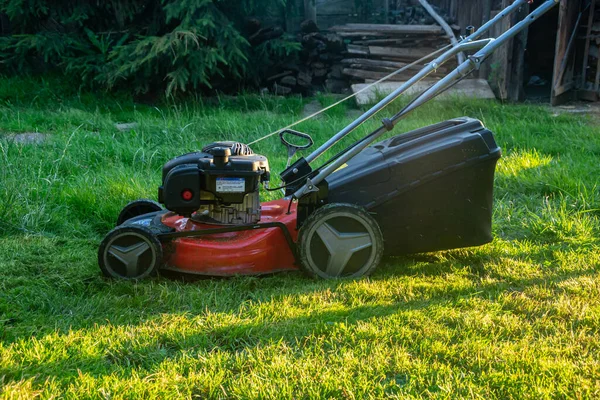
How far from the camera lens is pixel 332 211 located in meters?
2.91

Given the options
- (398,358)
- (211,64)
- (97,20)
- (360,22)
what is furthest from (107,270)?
(360,22)

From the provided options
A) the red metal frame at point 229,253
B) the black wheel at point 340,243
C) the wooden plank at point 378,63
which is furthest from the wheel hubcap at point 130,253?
the wooden plank at point 378,63

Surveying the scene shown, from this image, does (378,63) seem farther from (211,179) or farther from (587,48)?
(211,179)

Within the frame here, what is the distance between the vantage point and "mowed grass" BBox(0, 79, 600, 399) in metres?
2.12

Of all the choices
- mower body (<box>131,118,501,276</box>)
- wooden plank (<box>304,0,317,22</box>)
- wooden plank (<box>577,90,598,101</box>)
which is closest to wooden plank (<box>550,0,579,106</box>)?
wooden plank (<box>577,90,598,101</box>)

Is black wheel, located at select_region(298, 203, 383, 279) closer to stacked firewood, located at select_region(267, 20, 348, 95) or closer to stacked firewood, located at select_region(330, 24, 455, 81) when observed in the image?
stacked firewood, located at select_region(330, 24, 455, 81)

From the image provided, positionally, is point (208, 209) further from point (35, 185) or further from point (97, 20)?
point (97, 20)

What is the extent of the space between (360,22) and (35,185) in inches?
307

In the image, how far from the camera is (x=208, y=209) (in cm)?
312

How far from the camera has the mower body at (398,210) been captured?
9.78 feet

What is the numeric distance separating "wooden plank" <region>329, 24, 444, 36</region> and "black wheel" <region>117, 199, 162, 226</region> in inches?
265

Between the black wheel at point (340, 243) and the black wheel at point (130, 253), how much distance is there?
2.13 feet

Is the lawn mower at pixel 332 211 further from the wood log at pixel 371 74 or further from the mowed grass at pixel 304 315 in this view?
the wood log at pixel 371 74

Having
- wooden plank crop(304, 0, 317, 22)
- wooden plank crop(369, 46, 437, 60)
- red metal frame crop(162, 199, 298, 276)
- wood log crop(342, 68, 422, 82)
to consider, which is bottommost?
red metal frame crop(162, 199, 298, 276)
